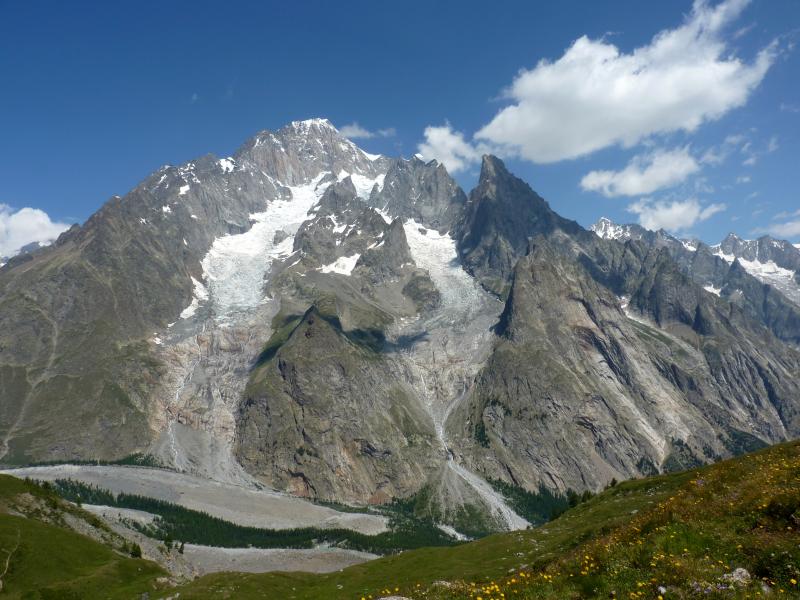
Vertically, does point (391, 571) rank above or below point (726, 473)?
below

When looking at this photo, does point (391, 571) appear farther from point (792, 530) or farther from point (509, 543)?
point (792, 530)

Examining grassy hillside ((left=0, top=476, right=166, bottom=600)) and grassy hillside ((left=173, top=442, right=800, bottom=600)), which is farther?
grassy hillside ((left=0, top=476, right=166, bottom=600))

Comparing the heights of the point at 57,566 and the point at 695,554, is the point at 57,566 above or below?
below

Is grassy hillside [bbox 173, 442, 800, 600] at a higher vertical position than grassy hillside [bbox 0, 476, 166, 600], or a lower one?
higher

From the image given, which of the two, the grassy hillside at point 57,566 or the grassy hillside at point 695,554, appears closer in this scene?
the grassy hillside at point 695,554

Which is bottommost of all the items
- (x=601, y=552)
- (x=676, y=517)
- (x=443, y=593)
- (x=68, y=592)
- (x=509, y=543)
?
(x=68, y=592)

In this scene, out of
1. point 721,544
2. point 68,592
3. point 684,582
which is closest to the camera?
point 684,582

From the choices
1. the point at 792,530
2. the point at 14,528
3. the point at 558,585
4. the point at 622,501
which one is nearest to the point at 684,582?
the point at 558,585

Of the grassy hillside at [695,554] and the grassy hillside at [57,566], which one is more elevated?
the grassy hillside at [695,554]

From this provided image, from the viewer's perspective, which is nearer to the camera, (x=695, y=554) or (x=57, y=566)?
(x=695, y=554)

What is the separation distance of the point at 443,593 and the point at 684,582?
8.43 metres

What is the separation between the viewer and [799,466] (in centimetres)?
2839

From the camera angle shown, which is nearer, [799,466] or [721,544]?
[721,544]

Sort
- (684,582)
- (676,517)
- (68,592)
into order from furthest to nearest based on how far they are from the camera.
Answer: (68,592)
(676,517)
(684,582)
